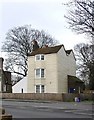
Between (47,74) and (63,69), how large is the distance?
2977 millimetres

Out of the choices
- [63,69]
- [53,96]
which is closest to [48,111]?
[53,96]

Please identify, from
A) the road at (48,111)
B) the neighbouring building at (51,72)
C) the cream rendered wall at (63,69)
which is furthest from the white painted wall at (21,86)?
the road at (48,111)

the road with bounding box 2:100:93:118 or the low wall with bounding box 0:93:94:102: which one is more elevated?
the low wall with bounding box 0:93:94:102

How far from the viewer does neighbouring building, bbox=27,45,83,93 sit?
184ft

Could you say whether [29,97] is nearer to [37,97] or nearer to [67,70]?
[37,97]

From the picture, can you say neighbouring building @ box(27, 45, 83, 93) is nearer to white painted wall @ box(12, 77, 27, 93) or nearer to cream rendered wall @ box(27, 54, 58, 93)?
cream rendered wall @ box(27, 54, 58, 93)

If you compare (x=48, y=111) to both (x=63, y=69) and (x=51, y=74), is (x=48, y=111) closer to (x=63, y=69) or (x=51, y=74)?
(x=51, y=74)

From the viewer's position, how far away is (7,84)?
7894 centimetres

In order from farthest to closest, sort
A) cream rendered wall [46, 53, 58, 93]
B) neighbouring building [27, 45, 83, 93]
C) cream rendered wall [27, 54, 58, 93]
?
neighbouring building [27, 45, 83, 93] < cream rendered wall [27, 54, 58, 93] < cream rendered wall [46, 53, 58, 93]

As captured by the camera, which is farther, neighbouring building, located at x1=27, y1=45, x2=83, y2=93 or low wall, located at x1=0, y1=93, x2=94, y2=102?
neighbouring building, located at x1=27, y1=45, x2=83, y2=93

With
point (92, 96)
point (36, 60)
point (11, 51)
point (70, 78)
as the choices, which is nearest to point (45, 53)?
point (36, 60)

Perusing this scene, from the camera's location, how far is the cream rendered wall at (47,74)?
5581 centimetres

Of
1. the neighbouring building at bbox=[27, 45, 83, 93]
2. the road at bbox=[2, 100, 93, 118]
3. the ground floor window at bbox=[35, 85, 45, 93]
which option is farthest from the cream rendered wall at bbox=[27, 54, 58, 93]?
the road at bbox=[2, 100, 93, 118]

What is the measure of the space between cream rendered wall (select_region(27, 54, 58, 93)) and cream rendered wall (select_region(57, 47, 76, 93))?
0.86 meters
